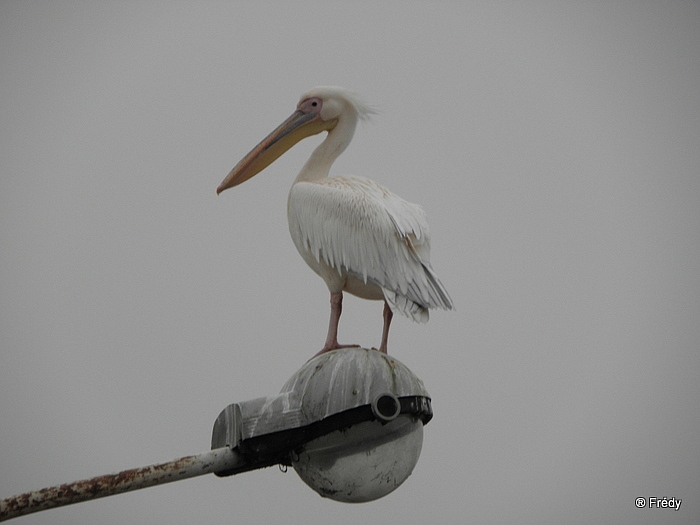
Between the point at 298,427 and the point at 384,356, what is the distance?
709 mm

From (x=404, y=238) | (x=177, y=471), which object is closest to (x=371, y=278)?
(x=404, y=238)

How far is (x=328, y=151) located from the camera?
8.31m

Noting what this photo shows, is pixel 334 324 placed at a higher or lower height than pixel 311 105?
lower

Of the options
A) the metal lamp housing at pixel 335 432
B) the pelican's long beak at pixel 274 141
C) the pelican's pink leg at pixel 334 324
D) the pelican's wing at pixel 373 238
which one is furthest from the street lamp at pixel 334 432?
the pelican's long beak at pixel 274 141

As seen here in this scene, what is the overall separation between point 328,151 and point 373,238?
140cm

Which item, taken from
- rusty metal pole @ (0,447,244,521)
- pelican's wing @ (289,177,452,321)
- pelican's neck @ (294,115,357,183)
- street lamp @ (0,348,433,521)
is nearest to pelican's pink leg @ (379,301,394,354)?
pelican's wing @ (289,177,452,321)

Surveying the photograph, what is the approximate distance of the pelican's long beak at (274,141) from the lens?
8422 mm

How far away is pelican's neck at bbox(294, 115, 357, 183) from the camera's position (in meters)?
8.20

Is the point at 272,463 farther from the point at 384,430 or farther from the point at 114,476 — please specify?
the point at 114,476

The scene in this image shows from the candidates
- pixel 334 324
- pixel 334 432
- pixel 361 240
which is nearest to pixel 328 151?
pixel 361 240

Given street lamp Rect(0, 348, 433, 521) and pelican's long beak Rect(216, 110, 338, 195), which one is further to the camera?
pelican's long beak Rect(216, 110, 338, 195)

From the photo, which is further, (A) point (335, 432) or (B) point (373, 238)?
(B) point (373, 238)

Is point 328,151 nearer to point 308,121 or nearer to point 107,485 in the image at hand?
point 308,121

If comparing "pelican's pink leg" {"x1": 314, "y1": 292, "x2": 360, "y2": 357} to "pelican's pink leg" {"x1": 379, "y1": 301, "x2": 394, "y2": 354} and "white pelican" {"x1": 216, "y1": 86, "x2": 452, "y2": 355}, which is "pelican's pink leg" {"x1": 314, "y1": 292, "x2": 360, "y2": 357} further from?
"pelican's pink leg" {"x1": 379, "y1": 301, "x2": 394, "y2": 354}
